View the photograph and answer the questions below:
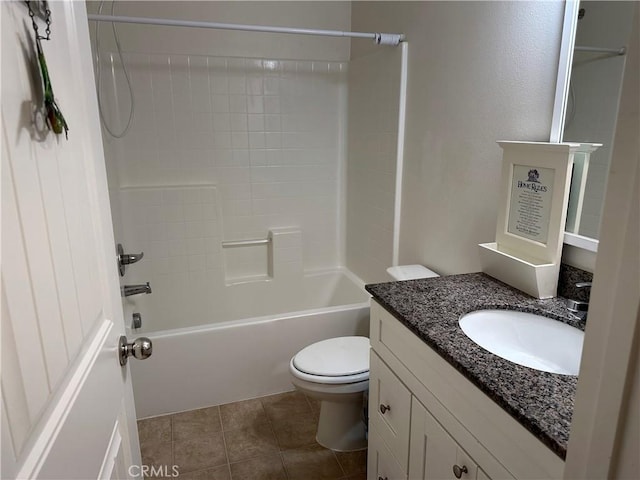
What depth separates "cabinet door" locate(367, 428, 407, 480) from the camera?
4.56ft

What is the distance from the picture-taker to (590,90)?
1271 millimetres

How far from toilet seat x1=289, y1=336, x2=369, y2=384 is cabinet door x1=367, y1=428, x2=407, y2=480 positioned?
0.27 meters

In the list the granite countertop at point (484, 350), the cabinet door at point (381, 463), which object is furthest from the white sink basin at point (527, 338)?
the cabinet door at point (381, 463)

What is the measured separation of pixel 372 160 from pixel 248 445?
1706mm

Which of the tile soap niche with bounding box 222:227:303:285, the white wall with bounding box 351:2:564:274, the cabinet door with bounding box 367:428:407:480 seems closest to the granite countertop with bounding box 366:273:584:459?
the white wall with bounding box 351:2:564:274

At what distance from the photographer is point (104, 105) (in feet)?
7.86

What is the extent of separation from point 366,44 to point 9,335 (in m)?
2.59

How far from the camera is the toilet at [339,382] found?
1786 mm

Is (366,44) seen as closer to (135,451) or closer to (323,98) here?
(323,98)

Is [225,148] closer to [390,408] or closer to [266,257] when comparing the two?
[266,257]

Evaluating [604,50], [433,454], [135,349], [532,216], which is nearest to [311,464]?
[433,454]

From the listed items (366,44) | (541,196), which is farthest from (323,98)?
(541,196)

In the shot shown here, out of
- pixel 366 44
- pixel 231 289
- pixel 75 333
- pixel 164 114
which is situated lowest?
pixel 231 289

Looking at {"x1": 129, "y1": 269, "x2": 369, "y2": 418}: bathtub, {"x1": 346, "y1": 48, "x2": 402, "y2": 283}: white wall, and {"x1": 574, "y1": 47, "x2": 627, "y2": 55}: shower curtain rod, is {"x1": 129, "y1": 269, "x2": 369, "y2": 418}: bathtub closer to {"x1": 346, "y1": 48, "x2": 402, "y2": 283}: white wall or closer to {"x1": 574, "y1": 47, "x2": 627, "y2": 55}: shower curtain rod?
{"x1": 346, "y1": 48, "x2": 402, "y2": 283}: white wall
